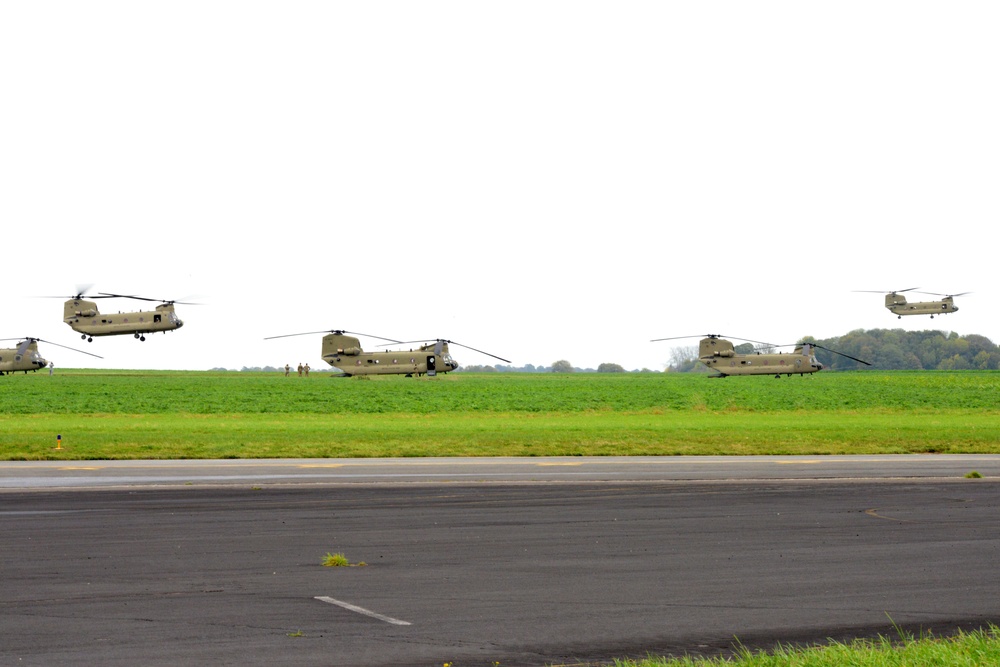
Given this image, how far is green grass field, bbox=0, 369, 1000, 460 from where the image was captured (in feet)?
125

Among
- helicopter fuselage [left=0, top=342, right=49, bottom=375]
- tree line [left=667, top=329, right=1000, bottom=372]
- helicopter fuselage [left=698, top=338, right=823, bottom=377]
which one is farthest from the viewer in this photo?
tree line [left=667, top=329, right=1000, bottom=372]

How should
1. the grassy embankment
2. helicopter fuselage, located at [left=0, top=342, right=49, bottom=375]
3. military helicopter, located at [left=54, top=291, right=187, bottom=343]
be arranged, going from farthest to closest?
helicopter fuselage, located at [left=0, top=342, right=49, bottom=375], military helicopter, located at [left=54, top=291, right=187, bottom=343], the grassy embankment

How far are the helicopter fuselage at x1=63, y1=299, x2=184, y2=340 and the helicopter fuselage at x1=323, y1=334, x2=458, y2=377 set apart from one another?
13441 mm

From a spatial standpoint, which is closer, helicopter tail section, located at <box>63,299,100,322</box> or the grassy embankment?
the grassy embankment

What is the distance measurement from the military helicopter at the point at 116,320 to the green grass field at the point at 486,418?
167 inches

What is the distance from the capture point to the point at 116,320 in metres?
80.4

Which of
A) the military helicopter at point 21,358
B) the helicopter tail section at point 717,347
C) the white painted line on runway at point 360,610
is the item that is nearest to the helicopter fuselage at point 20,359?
the military helicopter at point 21,358

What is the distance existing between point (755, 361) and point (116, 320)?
52.7 meters

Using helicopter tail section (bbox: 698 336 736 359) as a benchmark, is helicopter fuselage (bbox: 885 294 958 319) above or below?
above

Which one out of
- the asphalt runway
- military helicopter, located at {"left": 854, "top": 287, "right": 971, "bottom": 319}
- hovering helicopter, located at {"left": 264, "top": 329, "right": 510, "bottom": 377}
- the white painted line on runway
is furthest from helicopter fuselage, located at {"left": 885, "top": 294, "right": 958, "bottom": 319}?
the white painted line on runway

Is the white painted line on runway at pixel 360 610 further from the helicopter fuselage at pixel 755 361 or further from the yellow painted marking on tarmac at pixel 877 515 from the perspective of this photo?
the helicopter fuselage at pixel 755 361

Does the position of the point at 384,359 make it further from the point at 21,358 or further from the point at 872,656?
the point at 872,656

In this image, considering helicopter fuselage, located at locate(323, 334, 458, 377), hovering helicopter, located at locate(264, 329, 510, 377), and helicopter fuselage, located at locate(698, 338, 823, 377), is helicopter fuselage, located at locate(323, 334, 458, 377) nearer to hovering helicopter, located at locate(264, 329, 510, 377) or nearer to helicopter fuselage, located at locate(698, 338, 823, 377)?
hovering helicopter, located at locate(264, 329, 510, 377)

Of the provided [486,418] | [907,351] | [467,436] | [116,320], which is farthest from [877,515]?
[907,351]
